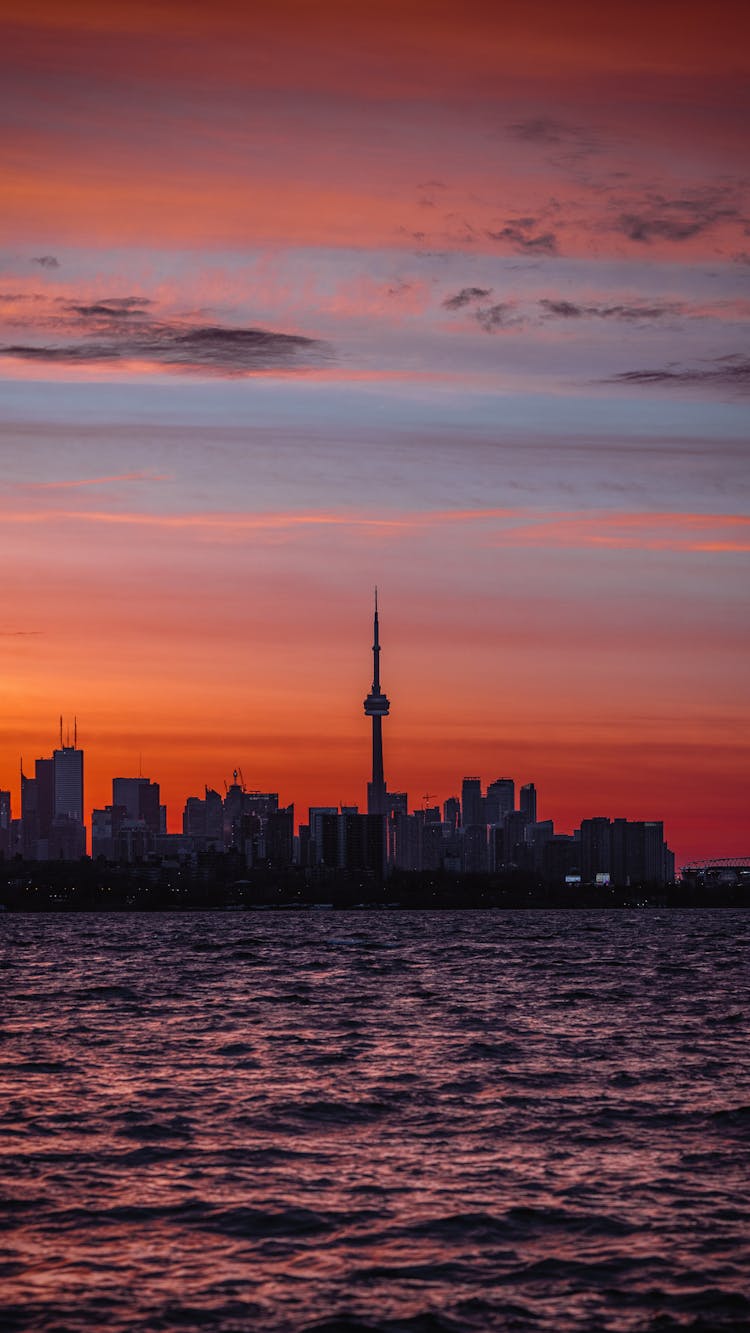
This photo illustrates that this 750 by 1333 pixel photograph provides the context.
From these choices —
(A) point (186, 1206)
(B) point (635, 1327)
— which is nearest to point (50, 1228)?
(A) point (186, 1206)

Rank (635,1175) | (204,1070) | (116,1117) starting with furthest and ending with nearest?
(204,1070)
(116,1117)
(635,1175)

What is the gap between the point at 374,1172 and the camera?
4188cm

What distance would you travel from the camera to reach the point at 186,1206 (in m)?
37.9

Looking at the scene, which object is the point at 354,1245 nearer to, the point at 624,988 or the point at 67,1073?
Result: the point at 67,1073

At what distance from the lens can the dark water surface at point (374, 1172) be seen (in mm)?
30172

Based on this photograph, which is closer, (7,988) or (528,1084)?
(528,1084)

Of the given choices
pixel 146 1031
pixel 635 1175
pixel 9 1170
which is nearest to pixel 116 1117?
pixel 9 1170

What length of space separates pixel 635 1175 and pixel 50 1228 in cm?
1520

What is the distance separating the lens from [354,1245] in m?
34.1

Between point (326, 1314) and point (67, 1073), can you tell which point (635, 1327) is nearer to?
point (326, 1314)

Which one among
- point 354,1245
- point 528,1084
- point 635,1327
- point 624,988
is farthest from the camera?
point 624,988

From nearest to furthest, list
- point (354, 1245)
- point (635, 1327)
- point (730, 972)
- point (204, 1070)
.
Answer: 1. point (635, 1327)
2. point (354, 1245)
3. point (204, 1070)
4. point (730, 972)

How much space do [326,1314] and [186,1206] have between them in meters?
9.60

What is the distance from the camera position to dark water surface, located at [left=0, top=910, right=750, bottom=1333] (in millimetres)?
30172
